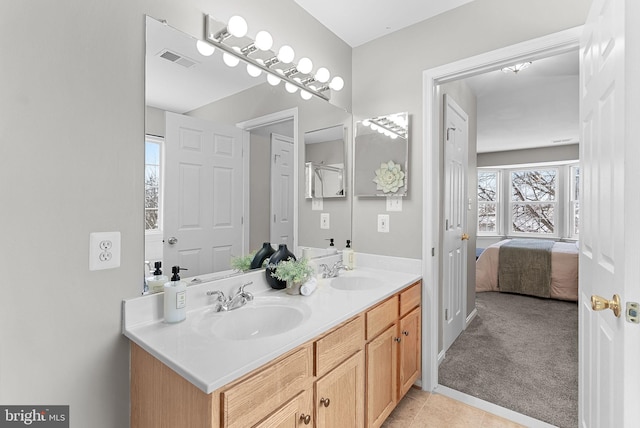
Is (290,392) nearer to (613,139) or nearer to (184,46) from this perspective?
(613,139)

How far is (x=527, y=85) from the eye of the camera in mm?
3207

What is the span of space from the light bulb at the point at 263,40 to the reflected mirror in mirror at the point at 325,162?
566 mm

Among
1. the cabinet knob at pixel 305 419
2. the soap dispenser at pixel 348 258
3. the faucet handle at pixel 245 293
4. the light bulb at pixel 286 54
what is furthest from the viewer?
the soap dispenser at pixel 348 258

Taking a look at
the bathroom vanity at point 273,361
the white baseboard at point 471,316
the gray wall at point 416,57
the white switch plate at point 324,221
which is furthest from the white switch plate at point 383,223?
the white baseboard at point 471,316

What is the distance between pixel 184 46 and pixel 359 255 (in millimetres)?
1667

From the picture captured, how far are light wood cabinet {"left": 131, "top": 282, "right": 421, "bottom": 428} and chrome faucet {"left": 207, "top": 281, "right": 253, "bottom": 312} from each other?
1.11ft

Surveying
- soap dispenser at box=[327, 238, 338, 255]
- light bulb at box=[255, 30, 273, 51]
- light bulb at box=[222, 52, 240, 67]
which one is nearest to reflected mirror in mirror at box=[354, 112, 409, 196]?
soap dispenser at box=[327, 238, 338, 255]

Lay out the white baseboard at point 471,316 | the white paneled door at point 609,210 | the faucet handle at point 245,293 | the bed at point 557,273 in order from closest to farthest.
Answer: the white paneled door at point 609,210 → the faucet handle at point 245,293 → the white baseboard at point 471,316 → the bed at point 557,273

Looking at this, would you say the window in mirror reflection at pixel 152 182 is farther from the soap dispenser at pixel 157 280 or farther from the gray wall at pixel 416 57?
the gray wall at pixel 416 57

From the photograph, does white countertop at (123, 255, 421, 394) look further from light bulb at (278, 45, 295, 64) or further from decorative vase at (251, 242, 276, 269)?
light bulb at (278, 45, 295, 64)

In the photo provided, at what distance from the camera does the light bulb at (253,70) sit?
5.38 ft

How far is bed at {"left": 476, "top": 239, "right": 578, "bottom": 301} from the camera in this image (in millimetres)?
4002

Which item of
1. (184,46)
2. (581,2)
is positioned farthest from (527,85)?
(184,46)

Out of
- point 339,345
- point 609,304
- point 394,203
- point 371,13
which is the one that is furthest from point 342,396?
point 371,13
